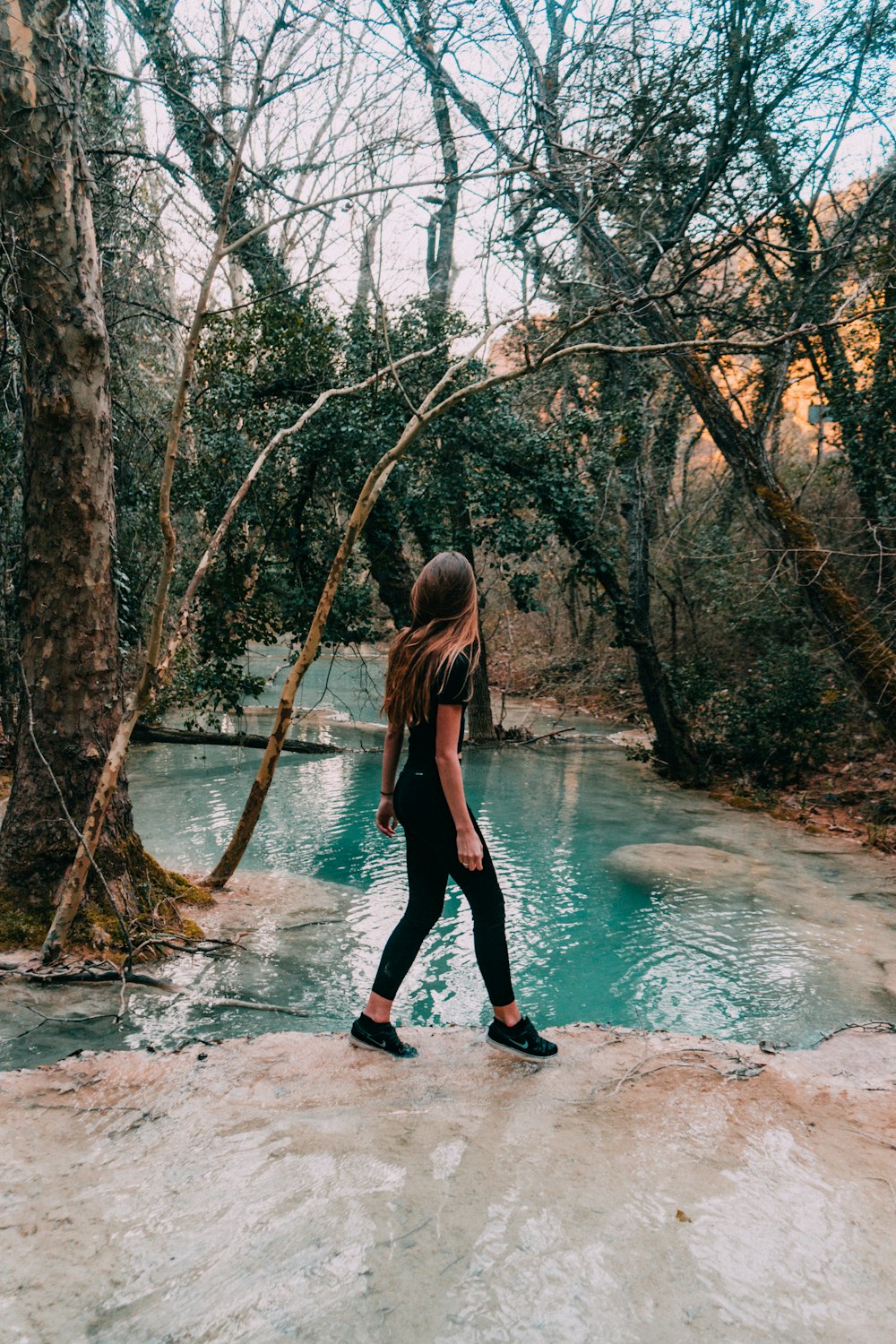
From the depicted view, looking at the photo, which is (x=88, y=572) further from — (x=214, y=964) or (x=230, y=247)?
(x=214, y=964)

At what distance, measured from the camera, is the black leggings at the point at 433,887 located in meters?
3.05

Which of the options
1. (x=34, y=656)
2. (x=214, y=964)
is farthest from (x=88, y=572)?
(x=214, y=964)

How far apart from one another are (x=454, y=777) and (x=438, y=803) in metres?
0.18

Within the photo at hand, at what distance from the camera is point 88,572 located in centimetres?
441

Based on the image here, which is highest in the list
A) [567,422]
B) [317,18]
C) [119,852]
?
[317,18]

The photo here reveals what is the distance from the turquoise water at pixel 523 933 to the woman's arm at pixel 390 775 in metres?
1.30

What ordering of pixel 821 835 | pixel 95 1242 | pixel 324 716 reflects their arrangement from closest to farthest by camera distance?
pixel 95 1242
pixel 821 835
pixel 324 716

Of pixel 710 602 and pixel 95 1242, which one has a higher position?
pixel 710 602

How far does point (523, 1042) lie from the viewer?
3.19 m

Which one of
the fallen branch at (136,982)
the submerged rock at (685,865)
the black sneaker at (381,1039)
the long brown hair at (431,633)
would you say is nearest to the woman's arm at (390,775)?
the long brown hair at (431,633)

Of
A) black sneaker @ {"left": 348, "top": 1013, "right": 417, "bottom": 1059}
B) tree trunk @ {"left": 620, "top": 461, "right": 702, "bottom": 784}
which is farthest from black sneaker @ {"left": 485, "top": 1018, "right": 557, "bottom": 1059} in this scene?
tree trunk @ {"left": 620, "top": 461, "right": 702, "bottom": 784}

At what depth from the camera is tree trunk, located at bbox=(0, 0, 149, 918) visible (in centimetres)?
423

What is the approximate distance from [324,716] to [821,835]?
823cm

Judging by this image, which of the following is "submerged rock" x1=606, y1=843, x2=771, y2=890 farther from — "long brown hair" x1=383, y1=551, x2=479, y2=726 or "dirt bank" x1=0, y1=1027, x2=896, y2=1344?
"long brown hair" x1=383, y1=551, x2=479, y2=726
